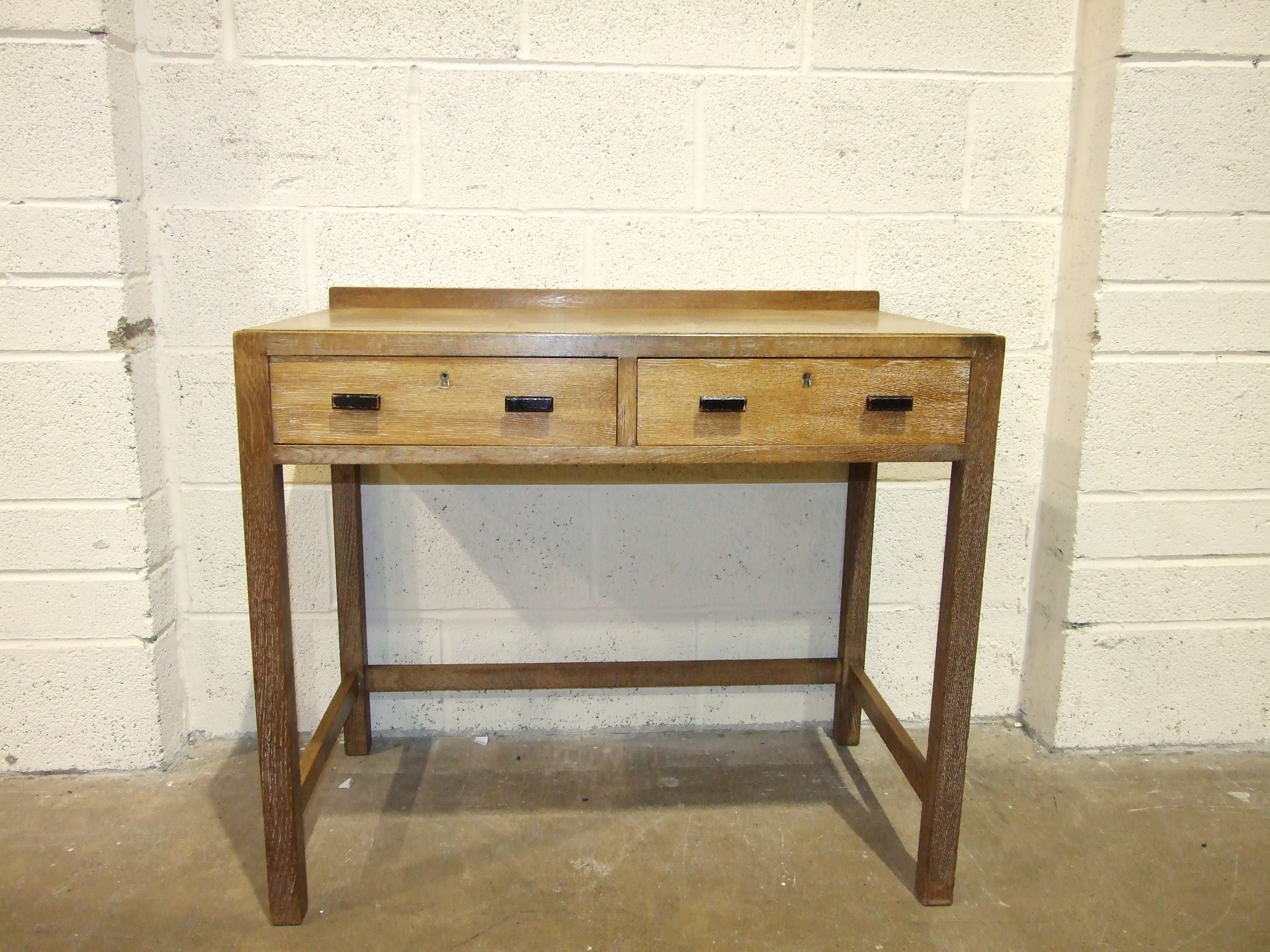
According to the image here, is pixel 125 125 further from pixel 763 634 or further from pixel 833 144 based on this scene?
pixel 763 634

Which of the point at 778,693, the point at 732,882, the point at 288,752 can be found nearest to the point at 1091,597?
the point at 778,693

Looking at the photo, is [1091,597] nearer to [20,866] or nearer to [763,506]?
[763,506]

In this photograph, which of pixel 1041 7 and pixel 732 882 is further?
pixel 1041 7

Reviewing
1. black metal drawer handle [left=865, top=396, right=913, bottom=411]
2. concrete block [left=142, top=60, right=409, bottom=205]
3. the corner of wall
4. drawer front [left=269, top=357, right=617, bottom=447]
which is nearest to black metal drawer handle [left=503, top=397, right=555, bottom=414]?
drawer front [left=269, top=357, right=617, bottom=447]

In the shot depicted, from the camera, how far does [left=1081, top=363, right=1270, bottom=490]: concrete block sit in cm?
182

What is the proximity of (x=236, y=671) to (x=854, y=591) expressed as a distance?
1.31 m

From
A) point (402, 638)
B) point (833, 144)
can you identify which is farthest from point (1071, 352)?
point (402, 638)

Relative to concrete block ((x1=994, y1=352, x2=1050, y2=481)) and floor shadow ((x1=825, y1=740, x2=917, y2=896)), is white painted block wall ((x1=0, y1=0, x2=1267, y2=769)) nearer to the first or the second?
concrete block ((x1=994, y1=352, x2=1050, y2=481))

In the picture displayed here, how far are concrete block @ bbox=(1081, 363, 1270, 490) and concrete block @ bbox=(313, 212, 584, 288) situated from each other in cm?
109

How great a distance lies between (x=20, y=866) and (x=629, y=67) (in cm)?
179

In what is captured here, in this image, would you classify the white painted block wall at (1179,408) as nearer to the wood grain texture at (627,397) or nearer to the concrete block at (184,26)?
the wood grain texture at (627,397)

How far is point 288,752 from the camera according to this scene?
1399mm

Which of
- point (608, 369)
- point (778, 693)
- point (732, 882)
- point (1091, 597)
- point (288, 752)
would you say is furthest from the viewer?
point (778, 693)

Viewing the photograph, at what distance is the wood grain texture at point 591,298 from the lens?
1760 mm
